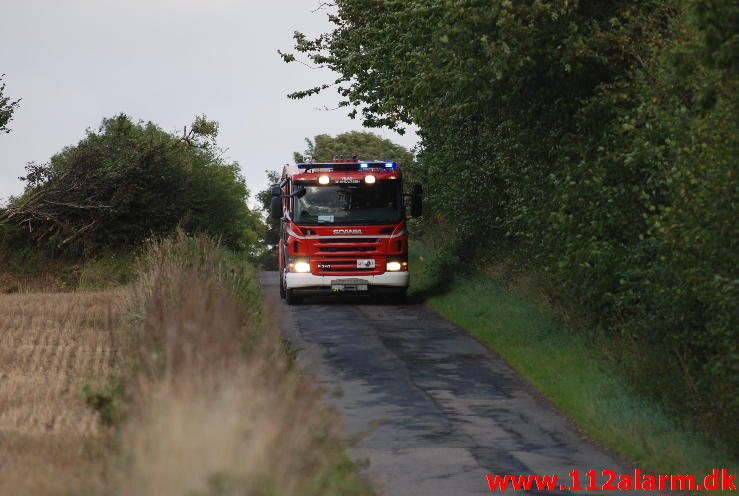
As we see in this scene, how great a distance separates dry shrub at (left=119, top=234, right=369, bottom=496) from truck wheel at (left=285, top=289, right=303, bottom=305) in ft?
61.5

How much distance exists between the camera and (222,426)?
237 inches

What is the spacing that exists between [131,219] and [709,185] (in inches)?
1069

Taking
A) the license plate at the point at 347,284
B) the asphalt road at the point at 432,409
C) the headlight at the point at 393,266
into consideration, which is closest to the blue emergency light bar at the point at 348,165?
the headlight at the point at 393,266

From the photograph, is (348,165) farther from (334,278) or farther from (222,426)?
(222,426)

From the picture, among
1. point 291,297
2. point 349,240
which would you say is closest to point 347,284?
point 349,240

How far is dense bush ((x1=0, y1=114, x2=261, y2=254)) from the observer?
119ft

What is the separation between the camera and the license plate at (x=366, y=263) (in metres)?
27.1

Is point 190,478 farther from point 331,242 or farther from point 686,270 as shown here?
point 331,242

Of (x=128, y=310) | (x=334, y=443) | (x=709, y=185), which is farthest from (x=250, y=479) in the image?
(x=128, y=310)

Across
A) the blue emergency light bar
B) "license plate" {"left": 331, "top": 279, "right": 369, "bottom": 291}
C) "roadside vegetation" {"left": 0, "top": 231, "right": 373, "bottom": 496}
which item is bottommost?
"roadside vegetation" {"left": 0, "top": 231, "right": 373, "bottom": 496}

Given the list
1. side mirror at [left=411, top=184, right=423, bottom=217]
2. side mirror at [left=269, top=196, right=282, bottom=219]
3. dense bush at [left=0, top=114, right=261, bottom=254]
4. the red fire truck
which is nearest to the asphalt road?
the red fire truck

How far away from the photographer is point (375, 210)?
1069 inches

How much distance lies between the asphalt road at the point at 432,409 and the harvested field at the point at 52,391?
187 cm

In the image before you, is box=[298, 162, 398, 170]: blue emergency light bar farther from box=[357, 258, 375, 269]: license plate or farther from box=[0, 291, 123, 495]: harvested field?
box=[0, 291, 123, 495]: harvested field
